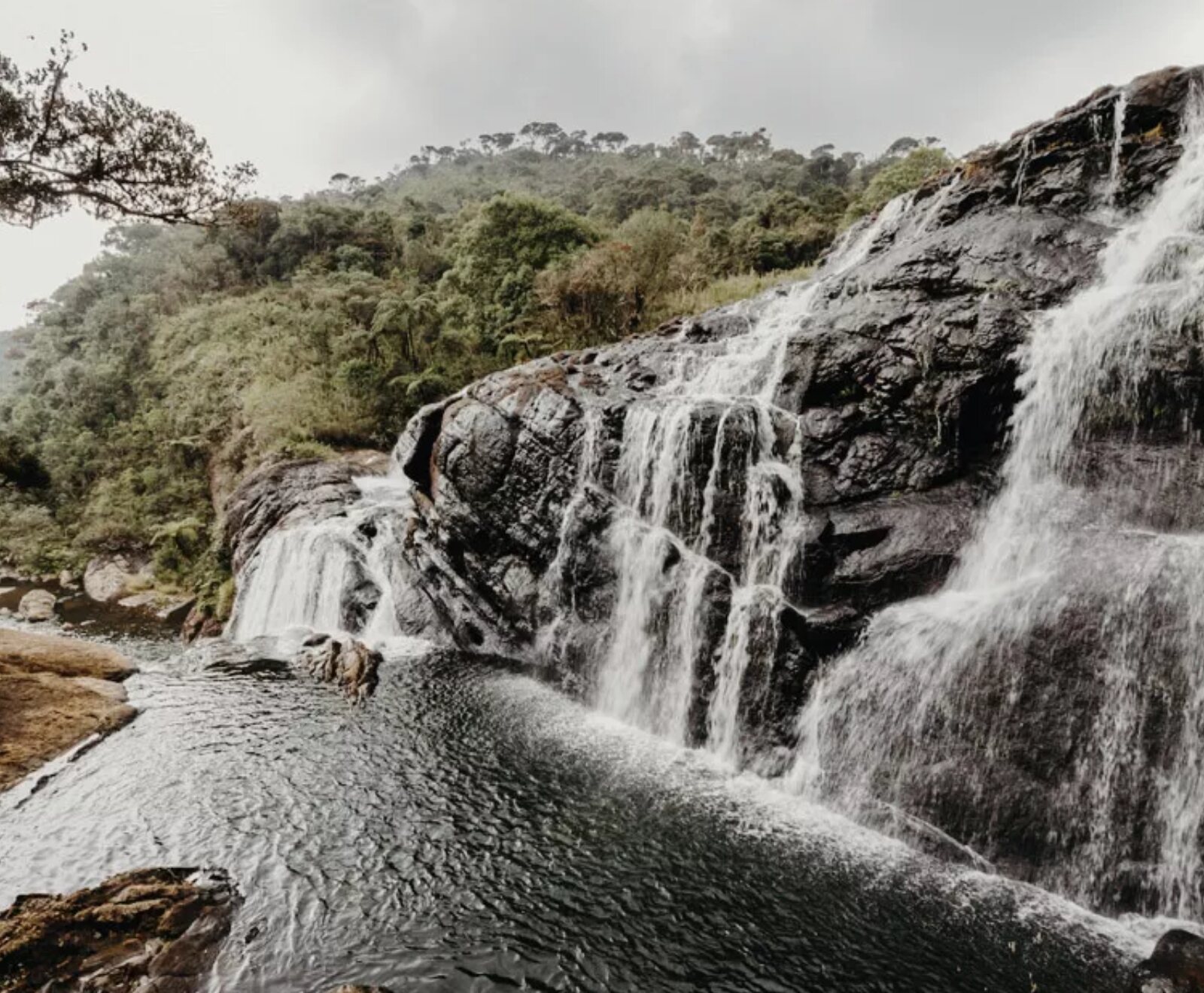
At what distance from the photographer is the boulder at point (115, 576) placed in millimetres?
26906

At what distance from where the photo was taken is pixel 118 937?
707 centimetres


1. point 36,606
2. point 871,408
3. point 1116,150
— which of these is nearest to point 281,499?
point 36,606

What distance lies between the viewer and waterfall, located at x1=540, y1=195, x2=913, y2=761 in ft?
41.6

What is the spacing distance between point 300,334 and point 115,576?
15.2 meters

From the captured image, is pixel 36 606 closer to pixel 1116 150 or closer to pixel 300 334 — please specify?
pixel 300 334

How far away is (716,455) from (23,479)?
13153 millimetres

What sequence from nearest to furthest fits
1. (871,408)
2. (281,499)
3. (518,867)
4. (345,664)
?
1. (518,867)
2. (871,408)
3. (345,664)
4. (281,499)

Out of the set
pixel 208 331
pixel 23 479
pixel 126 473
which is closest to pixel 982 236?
pixel 23 479

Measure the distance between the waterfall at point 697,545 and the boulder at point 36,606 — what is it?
824 inches

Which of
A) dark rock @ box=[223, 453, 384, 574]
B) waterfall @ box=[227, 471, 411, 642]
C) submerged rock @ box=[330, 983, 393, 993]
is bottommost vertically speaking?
submerged rock @ box=[330, 983, 393, 993]

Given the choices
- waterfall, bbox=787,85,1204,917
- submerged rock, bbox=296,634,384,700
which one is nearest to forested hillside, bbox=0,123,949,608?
submerged rock, bbox=296,634,384,700

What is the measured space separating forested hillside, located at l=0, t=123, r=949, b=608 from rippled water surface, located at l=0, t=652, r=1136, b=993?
11.4 meters

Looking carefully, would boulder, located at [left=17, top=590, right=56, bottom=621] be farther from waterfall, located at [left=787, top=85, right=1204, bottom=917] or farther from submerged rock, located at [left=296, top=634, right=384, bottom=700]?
waterfall, located at [left=787, top=85, right=1204, bottom=917]

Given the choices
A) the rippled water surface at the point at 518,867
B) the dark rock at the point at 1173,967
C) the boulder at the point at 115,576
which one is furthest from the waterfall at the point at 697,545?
the boulder at the point at 115,576
